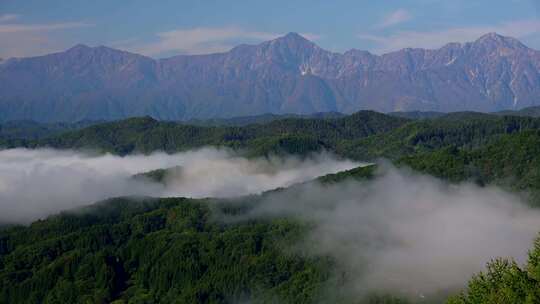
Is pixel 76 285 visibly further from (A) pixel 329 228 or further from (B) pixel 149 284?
(A) pixel 329 228

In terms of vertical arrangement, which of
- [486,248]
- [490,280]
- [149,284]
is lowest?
[149,284]

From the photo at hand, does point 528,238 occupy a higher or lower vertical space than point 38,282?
higher

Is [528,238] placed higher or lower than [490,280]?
lower

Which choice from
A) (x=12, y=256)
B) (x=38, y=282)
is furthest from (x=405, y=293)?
(x=12, y=256)

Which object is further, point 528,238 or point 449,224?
point 449,224

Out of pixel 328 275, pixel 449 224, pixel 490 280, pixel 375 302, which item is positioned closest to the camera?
pixel 490 280

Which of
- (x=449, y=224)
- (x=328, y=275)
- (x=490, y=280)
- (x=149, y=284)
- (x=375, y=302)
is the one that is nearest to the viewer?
(x=490, y=280)

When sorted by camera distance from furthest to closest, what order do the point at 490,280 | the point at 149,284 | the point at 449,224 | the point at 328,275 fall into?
1. the point at 449,224
2. the point at 149,284
3. the point at 328,275
4. the point at 490,280

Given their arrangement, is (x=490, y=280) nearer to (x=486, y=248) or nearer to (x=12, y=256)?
(x=486, y=248)

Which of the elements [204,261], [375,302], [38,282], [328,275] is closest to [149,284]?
[204,261]
